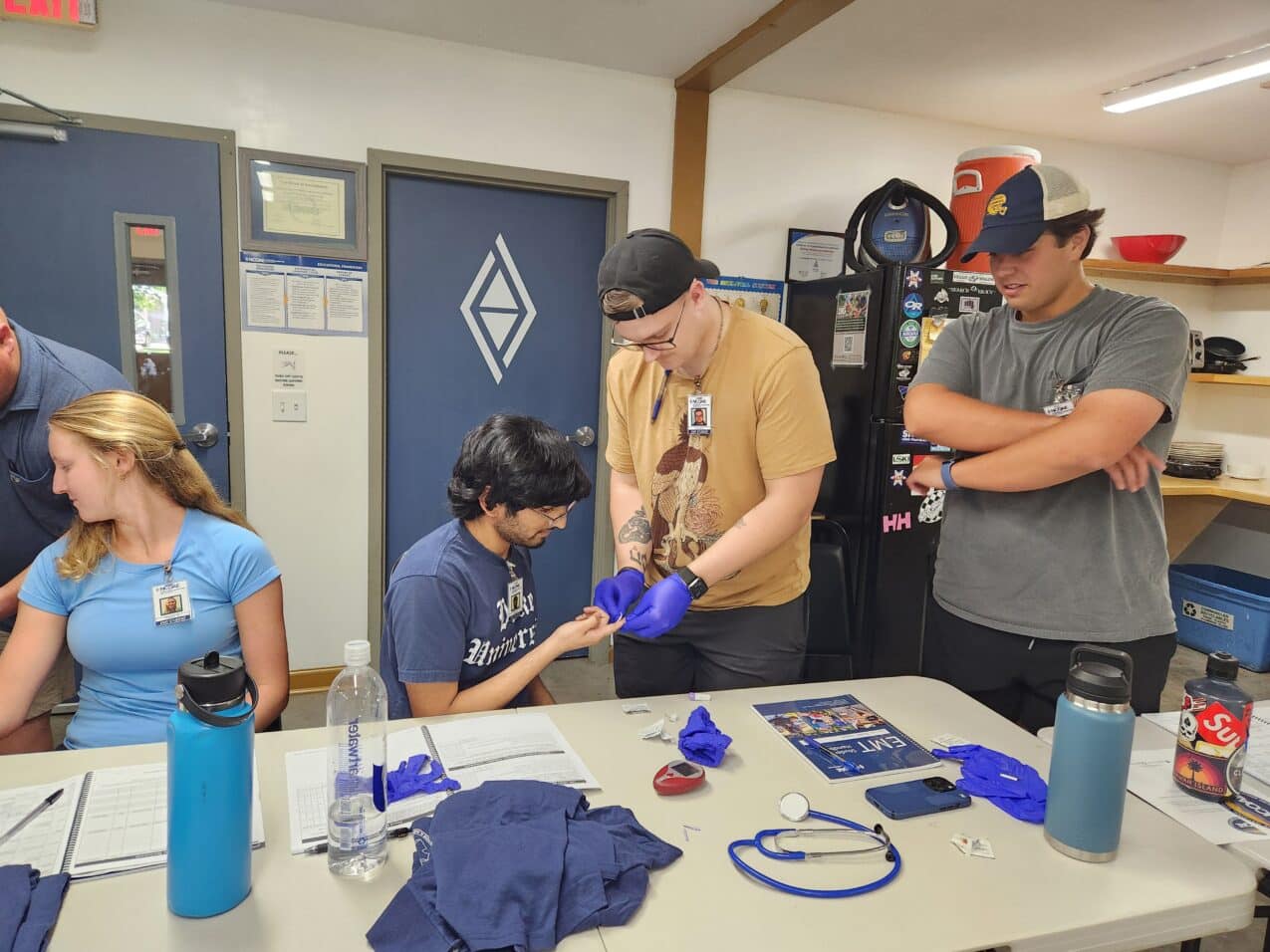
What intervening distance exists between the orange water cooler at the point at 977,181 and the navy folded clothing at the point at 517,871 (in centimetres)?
273

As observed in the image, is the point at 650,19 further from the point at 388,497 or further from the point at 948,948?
the point at 948,948

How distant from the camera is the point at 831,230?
3625mm

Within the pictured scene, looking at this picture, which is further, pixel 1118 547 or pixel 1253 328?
pixel 1253 328

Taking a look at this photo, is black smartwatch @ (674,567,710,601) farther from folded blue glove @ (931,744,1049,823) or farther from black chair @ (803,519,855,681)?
black chair @ (803,519,855,681)

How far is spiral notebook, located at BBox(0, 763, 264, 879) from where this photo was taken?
950mm

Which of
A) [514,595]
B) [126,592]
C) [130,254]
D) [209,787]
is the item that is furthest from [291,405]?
[209,787]

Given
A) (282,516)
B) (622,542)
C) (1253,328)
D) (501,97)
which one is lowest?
(282,516)

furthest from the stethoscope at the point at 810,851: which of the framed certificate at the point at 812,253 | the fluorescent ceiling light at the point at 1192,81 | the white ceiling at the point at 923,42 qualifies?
the fluorescent ceiling light at the point at 1192,81

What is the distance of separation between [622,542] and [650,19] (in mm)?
1944

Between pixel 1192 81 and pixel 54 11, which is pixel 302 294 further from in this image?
pixel 1192 81

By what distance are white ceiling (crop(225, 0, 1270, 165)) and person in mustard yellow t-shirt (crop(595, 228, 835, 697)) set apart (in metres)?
1.55

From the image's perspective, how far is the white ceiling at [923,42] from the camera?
Result: 259cm

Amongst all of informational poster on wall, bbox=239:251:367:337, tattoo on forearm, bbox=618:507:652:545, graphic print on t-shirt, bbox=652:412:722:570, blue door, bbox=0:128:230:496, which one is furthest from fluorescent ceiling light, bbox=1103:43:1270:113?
blue door, bbox=0:128:230:496

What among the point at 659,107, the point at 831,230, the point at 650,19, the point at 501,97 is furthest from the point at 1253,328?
the point at 501,97
